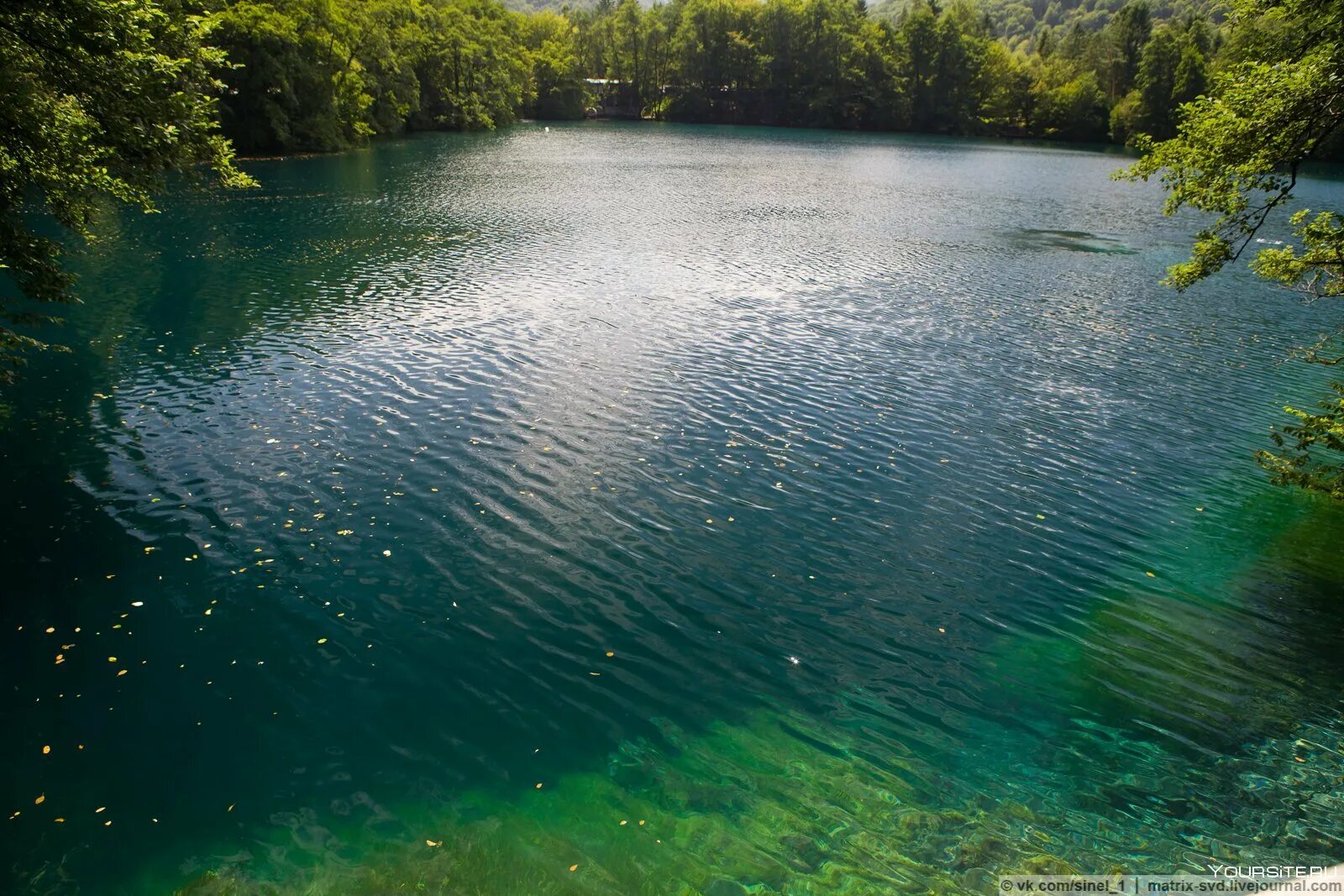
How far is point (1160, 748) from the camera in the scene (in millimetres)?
10289

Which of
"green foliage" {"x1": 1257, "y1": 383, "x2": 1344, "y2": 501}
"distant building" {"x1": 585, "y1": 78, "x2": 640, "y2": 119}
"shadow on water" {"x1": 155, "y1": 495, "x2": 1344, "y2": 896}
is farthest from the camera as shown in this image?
"distant building" {"x1": 585, "y1": 78, "x2": 640, "y2": 119}

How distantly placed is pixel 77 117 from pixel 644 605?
13.6 m

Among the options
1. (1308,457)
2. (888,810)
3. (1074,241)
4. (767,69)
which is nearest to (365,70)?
(1074,241)

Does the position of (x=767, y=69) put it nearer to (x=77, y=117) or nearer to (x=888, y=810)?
(x=77, y=117)

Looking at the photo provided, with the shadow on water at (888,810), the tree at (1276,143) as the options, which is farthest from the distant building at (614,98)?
the shadow on water at (888,810)

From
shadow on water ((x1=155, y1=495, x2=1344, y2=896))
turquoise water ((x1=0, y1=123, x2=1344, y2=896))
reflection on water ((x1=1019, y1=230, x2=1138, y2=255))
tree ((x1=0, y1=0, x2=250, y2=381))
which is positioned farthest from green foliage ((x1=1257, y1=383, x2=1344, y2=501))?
reflection on water ((x1=1019, y1=230, x2=1138, y2=255))

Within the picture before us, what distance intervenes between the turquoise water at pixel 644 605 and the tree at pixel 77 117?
16.3 ft

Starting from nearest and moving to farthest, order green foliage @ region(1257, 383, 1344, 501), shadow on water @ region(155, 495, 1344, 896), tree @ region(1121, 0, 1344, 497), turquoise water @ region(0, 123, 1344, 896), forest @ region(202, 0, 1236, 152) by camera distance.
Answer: shadow on water @ region(155, 495, 1344, 896) < turquoise water @ region(0, 123, 1344, 896) < green foliage @ region(1257, 383, 1344, 501) < tree @ region(1121, 0, 1344, 497) < forest @ region(202, 0, 1236, 152)

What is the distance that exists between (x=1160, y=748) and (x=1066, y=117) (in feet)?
531

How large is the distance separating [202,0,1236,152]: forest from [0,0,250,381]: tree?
76.0 m

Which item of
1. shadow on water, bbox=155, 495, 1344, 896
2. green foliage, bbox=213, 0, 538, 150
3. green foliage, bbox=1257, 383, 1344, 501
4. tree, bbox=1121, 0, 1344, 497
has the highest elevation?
green foliage, bbox=213, 0, 538, 150

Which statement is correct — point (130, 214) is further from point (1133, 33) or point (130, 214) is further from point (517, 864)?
point (1133, 33)

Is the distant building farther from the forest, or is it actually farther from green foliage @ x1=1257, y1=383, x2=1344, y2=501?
green foliage @ x1=1257, y1=383, x2=1344, y2=501

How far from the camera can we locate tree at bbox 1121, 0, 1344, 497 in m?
13.2
